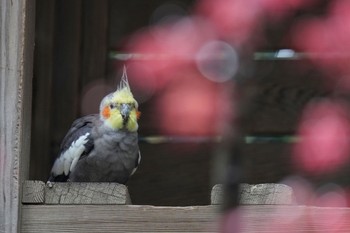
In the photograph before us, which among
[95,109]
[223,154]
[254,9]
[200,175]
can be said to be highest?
[254,9]

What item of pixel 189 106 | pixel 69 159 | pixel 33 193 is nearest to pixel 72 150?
pixel 69 159

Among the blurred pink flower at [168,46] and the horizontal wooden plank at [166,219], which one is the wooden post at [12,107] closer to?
the horizontal wooden plank at [166,219]

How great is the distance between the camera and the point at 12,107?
1.75 meters

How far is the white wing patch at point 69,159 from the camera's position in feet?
7.64

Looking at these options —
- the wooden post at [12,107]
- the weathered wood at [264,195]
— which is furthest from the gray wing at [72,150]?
the weathered wood at [264,195]

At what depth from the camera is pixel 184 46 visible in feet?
6.80

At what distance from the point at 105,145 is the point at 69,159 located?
0.14 m

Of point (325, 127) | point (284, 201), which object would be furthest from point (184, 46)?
point (284, 201)

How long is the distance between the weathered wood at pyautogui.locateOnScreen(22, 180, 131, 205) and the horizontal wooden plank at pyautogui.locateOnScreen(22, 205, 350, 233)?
0.01m

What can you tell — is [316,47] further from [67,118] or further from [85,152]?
[67,118]

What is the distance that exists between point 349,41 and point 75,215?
0.70 meters

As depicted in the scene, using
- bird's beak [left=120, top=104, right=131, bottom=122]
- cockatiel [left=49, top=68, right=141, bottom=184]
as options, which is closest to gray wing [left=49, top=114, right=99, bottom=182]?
cockatiel [left=49, top=68, right=141, bottom=184]

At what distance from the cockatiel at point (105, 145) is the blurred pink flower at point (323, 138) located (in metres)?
0.50

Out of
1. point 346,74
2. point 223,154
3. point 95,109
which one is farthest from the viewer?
point 95,109
